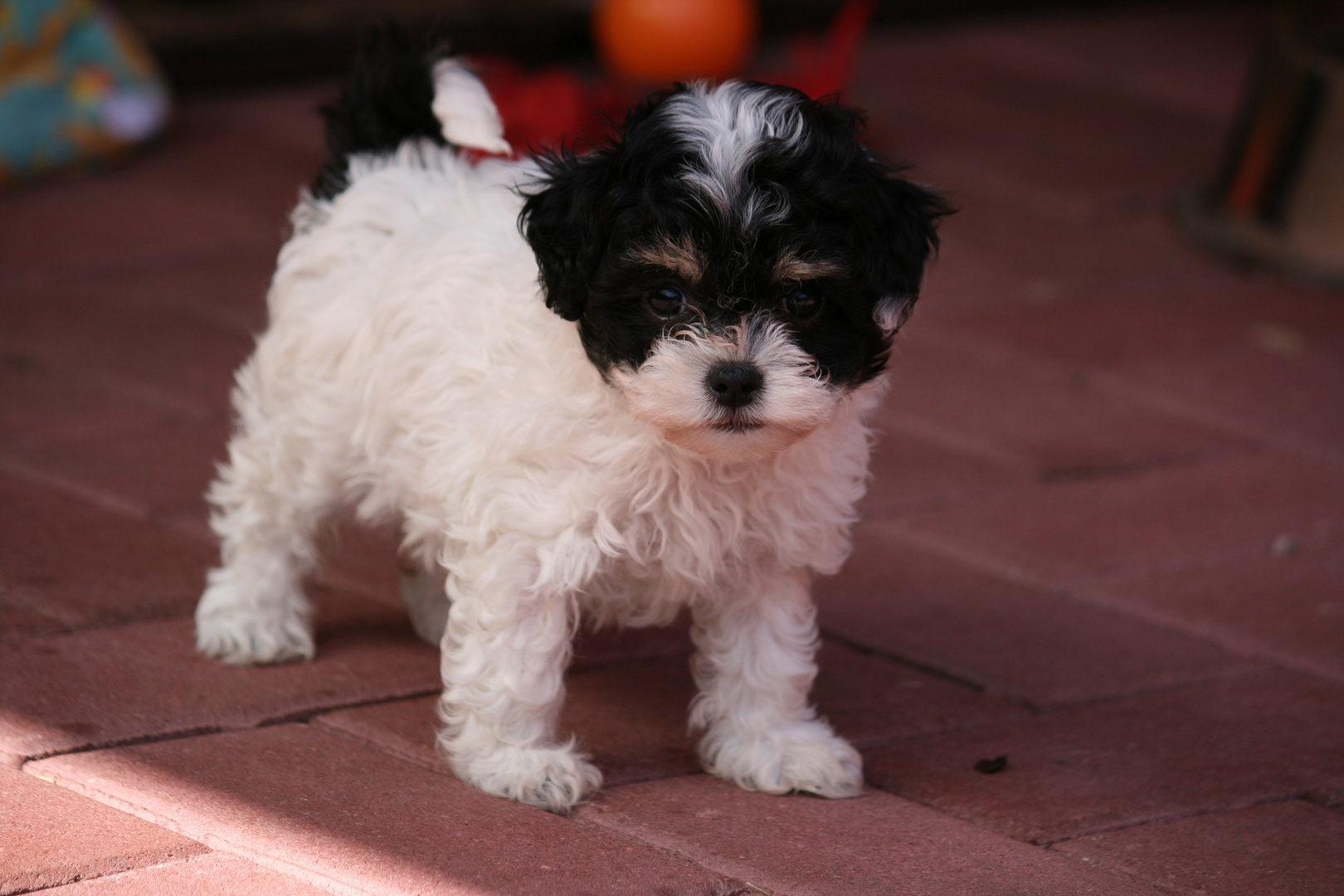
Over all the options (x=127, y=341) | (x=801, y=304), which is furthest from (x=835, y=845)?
(x=127, y=341)

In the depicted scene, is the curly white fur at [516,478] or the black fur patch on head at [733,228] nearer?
the black fur patch on head at [733,228]

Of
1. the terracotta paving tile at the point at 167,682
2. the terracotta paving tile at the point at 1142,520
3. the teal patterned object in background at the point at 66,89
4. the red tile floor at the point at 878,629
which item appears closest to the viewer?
the red tile floor at the point at 878,629

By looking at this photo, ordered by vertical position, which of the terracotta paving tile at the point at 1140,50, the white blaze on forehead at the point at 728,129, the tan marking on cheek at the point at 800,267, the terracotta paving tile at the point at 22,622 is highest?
the terracotta paving tile at the point at 1140,50

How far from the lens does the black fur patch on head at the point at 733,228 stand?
9.61 ft

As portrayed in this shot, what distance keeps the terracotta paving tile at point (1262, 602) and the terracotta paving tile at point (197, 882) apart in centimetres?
286

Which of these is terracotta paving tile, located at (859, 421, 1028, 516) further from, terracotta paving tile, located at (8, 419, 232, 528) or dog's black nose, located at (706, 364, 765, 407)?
dog's black nose, located at (706, 364, 765, 407)

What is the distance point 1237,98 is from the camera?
36.8 ft

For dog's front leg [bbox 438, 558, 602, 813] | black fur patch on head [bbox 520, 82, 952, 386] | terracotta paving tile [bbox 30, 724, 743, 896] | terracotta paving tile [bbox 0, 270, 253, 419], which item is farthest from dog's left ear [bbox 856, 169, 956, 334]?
terracotta paving tile [bbox 0, 270, 253, 419]

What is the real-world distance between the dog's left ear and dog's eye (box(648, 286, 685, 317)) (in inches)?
15.3

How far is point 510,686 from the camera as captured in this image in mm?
3322

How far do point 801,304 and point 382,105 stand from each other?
1.52 m

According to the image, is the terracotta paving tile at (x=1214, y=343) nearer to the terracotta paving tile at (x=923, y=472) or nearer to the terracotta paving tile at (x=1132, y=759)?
the terracotta paving tile at (x=923, y=472)

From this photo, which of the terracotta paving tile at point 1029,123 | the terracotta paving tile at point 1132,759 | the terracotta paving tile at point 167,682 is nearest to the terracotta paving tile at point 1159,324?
the terracotta paving tile at point 1029,123

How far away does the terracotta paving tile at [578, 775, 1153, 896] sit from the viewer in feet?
10.2
